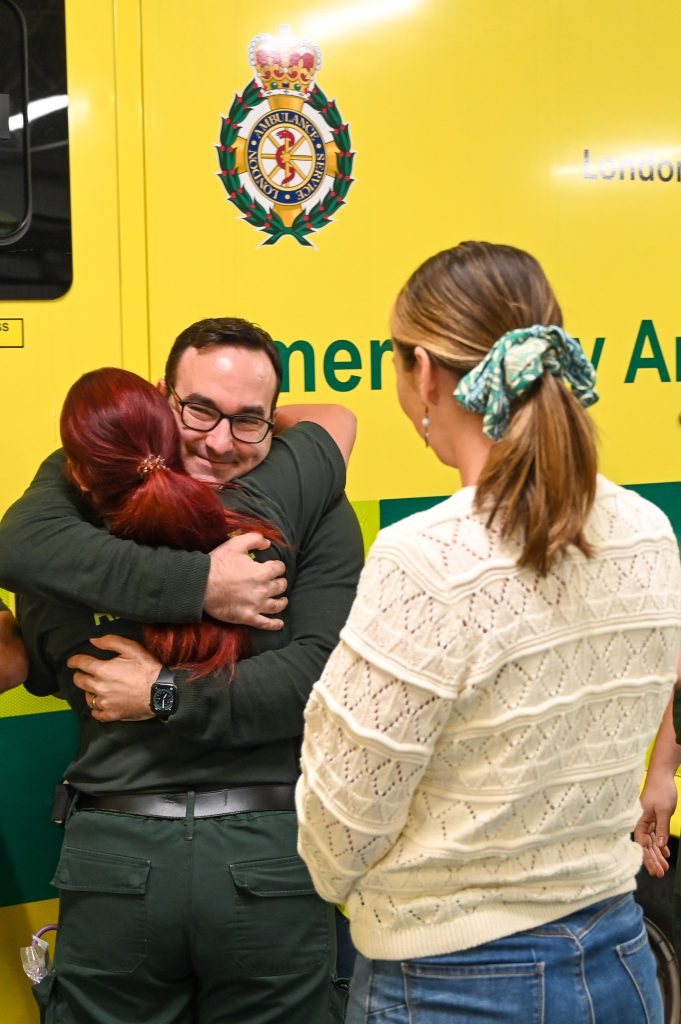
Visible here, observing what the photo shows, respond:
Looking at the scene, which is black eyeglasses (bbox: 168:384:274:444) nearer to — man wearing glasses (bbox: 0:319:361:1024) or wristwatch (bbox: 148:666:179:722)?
man wearing glasses (bbox: 0:319:361:1024)

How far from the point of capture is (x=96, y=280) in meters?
2.33

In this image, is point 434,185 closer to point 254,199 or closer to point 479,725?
point 254,199

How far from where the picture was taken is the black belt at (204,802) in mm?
1812

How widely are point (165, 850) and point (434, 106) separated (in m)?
1.68

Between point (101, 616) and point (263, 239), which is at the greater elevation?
point (263, 239)

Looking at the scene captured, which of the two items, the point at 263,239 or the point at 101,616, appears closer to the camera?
the point at 101,616

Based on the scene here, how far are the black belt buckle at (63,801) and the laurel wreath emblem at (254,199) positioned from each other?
3.90 ft

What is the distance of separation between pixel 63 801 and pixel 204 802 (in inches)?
10.2

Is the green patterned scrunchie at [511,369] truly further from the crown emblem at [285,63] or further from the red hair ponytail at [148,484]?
the crown emblem at [285,63]

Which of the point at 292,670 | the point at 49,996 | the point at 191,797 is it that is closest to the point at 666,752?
the point at 292,670

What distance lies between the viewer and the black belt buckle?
6.26 feet

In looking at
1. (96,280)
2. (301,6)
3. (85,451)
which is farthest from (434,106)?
(85,451)

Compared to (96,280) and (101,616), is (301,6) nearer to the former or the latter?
(96,280)

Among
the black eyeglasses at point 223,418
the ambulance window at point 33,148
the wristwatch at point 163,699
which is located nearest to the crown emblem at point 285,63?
the ambulance window at point 33,148
